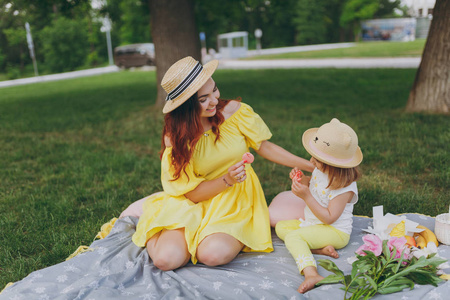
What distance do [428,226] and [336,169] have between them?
0.96 m

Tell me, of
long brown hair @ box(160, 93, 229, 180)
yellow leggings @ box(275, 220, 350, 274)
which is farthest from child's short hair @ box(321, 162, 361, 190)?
long brown hair @ box(160, 93, 229, 180)

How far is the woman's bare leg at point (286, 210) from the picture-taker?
10.2 feet

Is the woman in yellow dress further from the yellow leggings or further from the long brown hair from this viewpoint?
the yellow leggings

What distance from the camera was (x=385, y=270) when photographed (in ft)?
7.72

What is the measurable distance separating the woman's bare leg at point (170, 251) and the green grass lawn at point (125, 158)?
0.84 meters

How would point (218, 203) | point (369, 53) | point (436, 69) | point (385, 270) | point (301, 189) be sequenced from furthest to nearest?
point (369, 53) → point (436, 69) → point (218, 203) → point (301, 189) → point (385, 270)

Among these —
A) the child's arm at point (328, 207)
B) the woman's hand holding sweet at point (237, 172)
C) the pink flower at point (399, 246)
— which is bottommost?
the pink flower at point (399, 246)

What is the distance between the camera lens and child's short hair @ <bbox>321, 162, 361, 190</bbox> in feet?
8.80

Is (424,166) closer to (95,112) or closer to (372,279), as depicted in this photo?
(372,279)

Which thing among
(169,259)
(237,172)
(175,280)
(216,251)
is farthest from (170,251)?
(237,172)

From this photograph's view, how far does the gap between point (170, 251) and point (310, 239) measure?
2.96 feet

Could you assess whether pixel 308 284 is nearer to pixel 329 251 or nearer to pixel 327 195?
pixel 329 251

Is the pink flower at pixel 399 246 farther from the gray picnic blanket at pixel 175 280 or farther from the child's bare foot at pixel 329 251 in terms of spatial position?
the child's bare foot at pixel 329 251

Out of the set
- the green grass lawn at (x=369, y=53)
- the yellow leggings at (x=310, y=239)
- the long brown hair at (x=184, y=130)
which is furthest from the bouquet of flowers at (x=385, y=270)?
the green grass lawn at (x=369, y=53)
